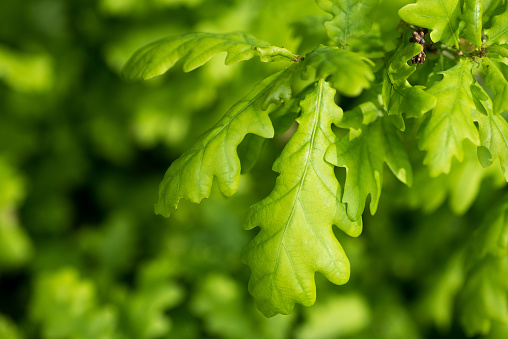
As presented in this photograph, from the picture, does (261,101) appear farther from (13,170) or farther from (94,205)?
(94,205)

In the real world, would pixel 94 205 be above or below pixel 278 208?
below

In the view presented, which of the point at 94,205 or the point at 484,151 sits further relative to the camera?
the point at 94,205

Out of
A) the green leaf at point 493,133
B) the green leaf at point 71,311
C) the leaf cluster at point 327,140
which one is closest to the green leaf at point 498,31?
the leaf cluster at point 327,140

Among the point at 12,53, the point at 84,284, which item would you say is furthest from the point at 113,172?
the point at 84,284

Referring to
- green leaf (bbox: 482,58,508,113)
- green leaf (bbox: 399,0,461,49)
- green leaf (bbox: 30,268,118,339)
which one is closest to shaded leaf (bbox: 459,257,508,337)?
green leaf (bbox: 482,58,508,113)

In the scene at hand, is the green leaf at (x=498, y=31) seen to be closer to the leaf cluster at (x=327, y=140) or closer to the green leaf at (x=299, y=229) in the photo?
the leaf cluster at (x=327, y=140)

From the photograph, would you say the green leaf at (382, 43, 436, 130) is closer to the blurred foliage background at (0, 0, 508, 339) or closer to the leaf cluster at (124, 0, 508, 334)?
the leaf cluster at (124, 0, 508, 334)

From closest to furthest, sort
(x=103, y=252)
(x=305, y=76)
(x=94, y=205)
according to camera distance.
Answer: (x=305, y=76) < (x=103, y=252) < (x=94, y=205)

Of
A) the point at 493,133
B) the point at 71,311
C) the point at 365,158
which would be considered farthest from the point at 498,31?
the point at 71,311
